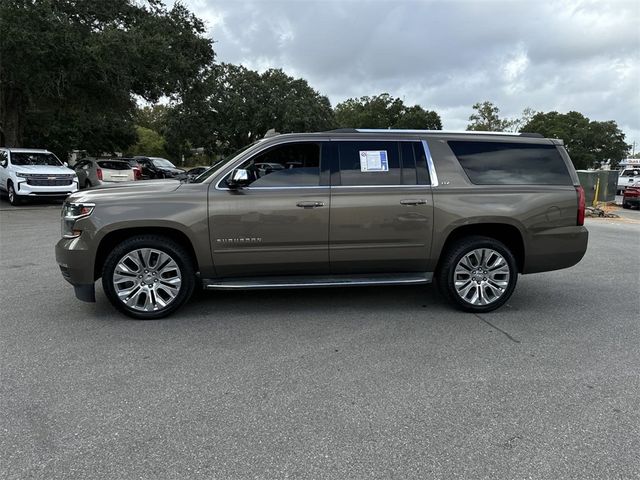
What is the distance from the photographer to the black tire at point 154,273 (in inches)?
188

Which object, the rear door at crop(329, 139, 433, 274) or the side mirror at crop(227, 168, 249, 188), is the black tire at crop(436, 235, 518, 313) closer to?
the rear door at crop(329, 139, 433, 274)

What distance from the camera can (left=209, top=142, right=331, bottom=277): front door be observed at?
485 cm

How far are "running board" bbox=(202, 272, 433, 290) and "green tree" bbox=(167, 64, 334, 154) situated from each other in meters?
35.9

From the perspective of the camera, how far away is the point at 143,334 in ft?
14.9

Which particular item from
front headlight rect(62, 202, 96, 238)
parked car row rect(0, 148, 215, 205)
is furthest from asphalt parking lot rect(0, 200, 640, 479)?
parked car row rect(0, 148, 215, 205)

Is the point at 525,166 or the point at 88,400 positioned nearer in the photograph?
the point at 88,400

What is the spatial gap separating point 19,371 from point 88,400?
2.74 feet

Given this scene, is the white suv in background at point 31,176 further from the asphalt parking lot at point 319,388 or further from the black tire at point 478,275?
the black tire at point 478,275

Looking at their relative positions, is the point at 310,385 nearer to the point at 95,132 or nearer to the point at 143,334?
the point at 143,334

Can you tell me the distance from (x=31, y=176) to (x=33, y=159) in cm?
141

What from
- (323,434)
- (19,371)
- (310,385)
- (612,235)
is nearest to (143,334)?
(19,371)

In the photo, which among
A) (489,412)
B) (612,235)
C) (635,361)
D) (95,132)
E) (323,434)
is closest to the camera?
(323,434)

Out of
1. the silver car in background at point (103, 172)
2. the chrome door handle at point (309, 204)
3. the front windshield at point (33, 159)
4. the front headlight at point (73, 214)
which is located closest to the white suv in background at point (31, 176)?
the front windshield at point (33, 159)

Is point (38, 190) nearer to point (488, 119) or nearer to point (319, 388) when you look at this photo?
point (319, 388)
